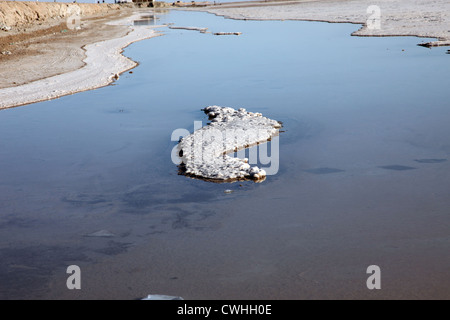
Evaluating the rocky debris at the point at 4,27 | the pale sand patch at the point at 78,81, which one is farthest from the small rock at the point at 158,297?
the rocky debris at the point at 4,27

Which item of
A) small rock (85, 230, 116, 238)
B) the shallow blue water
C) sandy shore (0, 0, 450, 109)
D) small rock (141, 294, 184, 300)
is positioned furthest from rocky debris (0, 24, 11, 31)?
small rock (141, 294, 184, 300)

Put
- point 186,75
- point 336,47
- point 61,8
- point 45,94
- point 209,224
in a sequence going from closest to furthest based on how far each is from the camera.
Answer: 1. point 209,224
2. point 45,94
3. point 186,75
4. point 336,47
5. point 61,8

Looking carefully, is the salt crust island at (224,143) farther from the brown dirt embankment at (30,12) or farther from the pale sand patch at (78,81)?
the brown dirt embankment at (30,12)

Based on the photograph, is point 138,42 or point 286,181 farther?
point 138,42

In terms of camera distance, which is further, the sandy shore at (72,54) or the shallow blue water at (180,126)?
the sandy shore at (72,54)

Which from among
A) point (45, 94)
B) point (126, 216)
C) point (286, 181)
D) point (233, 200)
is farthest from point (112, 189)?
point (45, 94)

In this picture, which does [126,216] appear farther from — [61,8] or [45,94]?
[61,8]

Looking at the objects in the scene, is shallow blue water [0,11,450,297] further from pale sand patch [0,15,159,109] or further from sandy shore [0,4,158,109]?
sandy shore [0,4,158,109]
